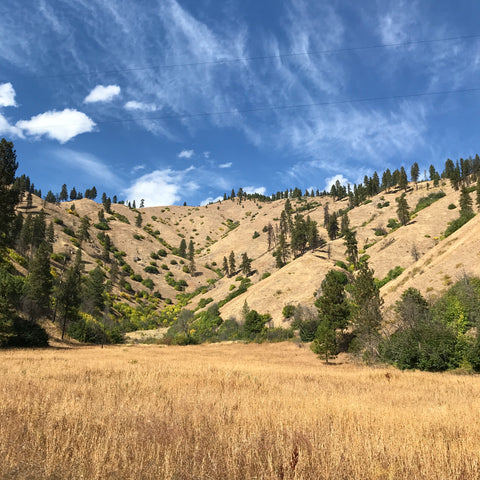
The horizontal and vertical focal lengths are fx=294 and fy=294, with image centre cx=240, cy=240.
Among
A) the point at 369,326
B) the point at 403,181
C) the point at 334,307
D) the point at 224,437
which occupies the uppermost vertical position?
the point at 403,181

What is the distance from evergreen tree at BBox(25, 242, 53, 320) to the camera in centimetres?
4056

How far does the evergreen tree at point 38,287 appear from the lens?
133 ft

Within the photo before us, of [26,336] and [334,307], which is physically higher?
[334,307]

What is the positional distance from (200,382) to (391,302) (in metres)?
35.9

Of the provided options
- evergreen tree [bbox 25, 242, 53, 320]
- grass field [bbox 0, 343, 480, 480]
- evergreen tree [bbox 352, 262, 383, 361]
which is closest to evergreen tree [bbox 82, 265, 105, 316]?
evergreen tree [bbox 25, 242, 53, 320]

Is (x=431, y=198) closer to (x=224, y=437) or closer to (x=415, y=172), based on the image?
(x=415, y=172)

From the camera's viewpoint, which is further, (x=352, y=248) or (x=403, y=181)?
(x=403, y=181)

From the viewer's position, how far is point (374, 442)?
4945mm

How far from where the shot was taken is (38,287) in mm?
42875

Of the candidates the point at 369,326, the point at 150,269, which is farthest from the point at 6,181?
the point at 150,269

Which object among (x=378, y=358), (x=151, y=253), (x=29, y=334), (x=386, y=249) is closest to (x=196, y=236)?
(x=151, y=253)

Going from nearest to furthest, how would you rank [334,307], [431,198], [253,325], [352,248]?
[334,307]
[253,325]
[352,248]
[431,198]

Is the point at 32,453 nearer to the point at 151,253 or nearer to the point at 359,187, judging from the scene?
the point at 151,253

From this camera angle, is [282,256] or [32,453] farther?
[282,256]
